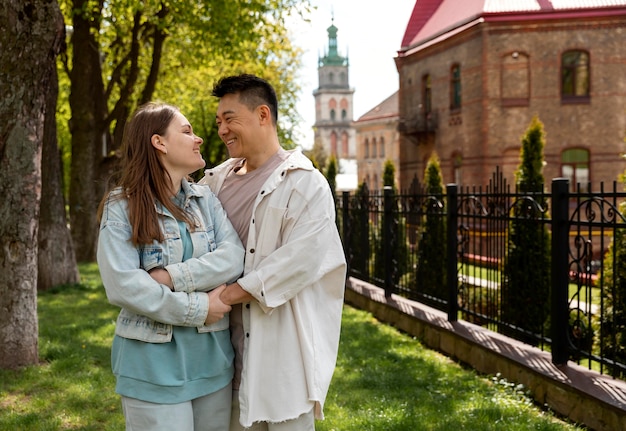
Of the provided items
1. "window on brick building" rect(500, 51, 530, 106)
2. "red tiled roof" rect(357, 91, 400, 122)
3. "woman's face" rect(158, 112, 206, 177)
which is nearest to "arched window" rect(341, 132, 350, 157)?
"red tiled roof" rect(357, 91, 400, 122)

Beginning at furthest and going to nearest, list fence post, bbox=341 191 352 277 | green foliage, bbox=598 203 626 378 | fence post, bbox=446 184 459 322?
fence post, bbox=341 191 352 277 → fence post, bbox=446 184 459 322 → green foliage, bbox=598 203 626 378

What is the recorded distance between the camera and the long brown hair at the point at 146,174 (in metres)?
2.89

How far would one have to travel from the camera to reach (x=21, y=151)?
6555 mm

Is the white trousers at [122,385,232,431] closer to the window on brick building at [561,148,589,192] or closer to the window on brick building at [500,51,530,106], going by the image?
the window on brick building at [500,51,530,106]

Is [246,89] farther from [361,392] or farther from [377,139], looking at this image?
[377,139]

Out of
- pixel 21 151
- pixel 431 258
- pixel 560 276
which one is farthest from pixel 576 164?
pixel 21 151

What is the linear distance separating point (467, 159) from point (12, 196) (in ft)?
81.9

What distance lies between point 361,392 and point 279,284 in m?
3.52

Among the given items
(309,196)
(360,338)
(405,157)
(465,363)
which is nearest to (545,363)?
(465,363)

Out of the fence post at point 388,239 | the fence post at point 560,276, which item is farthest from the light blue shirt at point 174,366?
the fence post at point 388,239

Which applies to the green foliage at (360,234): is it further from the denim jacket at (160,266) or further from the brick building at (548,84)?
the brick building at (548,84)

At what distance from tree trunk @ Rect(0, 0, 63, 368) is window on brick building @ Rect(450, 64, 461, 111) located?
84.6 ft

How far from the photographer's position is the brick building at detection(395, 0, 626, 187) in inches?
1088

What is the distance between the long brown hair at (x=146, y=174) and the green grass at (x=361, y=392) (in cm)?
280
